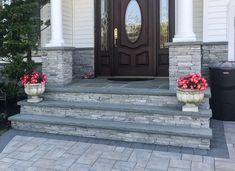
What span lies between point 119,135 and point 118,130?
0.08 metres

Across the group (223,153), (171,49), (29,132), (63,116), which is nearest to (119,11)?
(171,49)

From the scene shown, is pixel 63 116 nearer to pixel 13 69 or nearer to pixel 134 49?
pixel 13 69

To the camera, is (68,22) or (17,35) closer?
(17,35)

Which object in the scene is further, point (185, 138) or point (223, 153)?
point (185, 138)

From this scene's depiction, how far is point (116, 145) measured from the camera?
12.5 ft

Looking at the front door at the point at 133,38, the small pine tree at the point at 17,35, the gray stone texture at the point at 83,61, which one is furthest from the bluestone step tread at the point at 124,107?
the front door at the point at 133,38

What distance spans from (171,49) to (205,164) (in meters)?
1.85

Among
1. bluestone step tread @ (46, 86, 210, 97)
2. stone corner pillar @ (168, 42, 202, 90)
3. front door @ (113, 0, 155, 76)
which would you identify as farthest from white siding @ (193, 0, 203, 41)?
bluestone step tread @ (46, 86, 210, 97)

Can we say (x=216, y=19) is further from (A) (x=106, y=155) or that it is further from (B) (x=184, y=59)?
(A) (x=106, y=155)

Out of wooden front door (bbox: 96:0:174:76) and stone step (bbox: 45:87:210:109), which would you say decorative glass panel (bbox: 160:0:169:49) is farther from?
stone step (bbox: 45:87:210:109)

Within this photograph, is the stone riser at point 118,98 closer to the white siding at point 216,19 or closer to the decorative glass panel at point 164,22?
the white siding at point 216,19

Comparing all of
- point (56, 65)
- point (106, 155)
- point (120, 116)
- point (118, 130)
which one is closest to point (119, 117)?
point (120, 116)

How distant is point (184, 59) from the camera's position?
425 cm

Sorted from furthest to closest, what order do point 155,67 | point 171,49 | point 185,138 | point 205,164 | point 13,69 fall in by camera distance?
point 155,67, point 13,69, point 171,49, point 185,138, point 205,164
